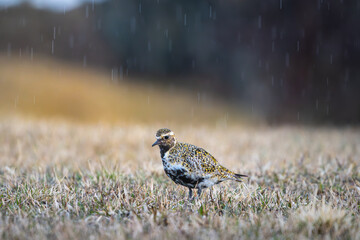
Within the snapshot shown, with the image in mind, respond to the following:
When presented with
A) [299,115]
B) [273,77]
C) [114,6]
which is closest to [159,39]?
[114,6]

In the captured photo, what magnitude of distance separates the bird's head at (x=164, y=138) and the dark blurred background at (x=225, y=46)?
13.1 metres

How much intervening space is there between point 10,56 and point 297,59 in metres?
13.8

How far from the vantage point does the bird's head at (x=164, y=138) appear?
11.9 ft

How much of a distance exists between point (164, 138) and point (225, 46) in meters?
14.7

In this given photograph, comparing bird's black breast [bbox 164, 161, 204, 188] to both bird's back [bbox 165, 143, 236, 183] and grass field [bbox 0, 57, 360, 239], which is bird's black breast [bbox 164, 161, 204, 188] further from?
grass field [bbox 0, 57, 360, 239]

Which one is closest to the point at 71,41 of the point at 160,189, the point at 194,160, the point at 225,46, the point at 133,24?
the point at 133,24

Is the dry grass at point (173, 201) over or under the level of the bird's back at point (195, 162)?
under

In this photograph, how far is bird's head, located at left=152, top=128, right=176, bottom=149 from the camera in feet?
11.9

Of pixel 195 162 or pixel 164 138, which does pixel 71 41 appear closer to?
pixel 164 138

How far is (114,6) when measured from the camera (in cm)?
1906

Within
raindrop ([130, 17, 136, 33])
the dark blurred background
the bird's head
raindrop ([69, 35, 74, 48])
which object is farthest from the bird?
raindrop ([130, 17, 136, 33])

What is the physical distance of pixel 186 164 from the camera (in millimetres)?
3557

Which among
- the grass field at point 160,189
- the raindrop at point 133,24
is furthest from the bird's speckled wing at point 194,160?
the raindrop at point 133,24

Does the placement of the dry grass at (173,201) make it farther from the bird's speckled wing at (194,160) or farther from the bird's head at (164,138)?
the bird's head at (164,138)
